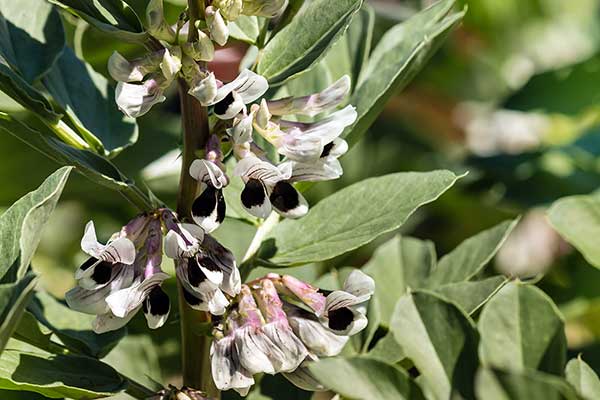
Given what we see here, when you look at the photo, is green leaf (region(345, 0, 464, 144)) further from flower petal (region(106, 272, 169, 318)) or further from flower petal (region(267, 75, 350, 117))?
flower petal (region(106, 272, 169, 318))

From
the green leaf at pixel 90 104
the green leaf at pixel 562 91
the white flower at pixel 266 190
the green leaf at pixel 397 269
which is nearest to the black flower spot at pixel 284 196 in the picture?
the white flower at pixel 266 190

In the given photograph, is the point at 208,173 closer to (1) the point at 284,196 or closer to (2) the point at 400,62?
(1) the point at 284,196

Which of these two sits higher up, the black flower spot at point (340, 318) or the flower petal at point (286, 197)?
the flower petal at point (286, 197)

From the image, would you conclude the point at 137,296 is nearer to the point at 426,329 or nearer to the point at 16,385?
the point at 16,385

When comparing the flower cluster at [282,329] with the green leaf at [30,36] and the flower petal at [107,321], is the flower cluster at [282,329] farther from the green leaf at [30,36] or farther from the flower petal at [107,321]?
the green leaf at [30,36]

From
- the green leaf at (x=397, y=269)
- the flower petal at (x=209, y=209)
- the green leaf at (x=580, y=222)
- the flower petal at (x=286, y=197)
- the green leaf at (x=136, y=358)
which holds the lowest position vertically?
the green leaf at (x=136, y=358)

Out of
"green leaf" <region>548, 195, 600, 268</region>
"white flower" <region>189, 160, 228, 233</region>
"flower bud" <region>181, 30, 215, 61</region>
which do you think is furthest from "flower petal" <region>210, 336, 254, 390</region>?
"green leaf" <region>548, 195, 600, 268</region>

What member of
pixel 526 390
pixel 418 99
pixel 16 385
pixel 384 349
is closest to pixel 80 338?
pixel 16 385
